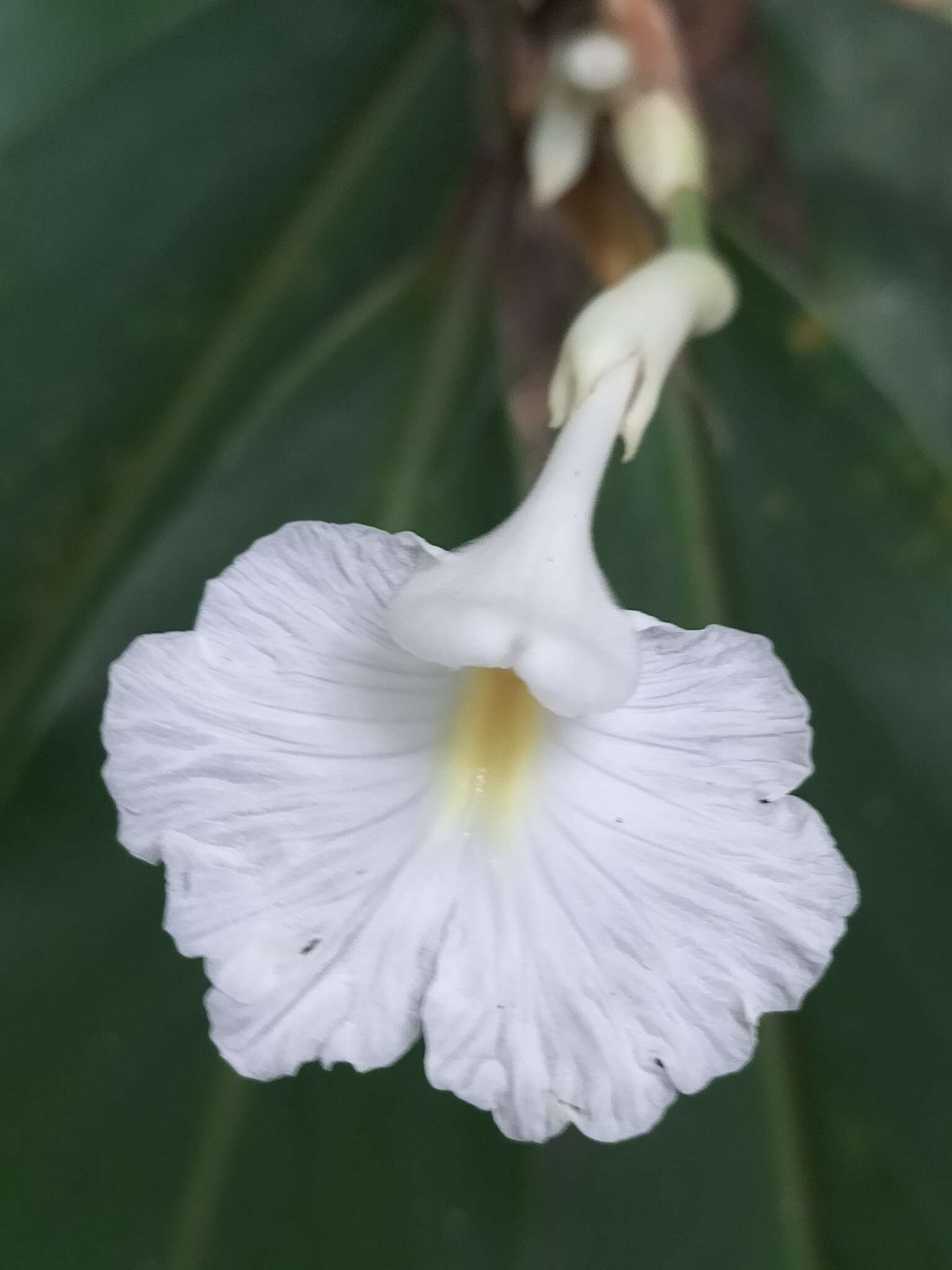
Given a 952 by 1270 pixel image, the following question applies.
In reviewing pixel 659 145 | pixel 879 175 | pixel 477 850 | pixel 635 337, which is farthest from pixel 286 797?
pixel 879 175

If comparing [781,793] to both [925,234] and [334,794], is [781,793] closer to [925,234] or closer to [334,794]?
[334,794]

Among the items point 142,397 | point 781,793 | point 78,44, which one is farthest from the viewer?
point 142,397

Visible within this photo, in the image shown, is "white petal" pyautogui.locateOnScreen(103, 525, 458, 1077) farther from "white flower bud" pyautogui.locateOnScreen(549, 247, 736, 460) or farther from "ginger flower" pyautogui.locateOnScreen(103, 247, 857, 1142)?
"white flower bud" pyautogui.locateOnScreen(549, 247, 736, 460)

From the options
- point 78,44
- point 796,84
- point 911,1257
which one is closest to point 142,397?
point 78,44

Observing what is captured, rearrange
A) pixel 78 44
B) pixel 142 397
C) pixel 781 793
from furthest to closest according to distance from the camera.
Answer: pixel 142 397 → pixel 78 44 → pixel 781 793

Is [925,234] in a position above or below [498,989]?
above

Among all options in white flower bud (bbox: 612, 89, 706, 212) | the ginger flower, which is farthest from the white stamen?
white flower bud (bbox: 612, 89, 706, 212)

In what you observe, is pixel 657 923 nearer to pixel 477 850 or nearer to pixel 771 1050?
pixel 477 850
